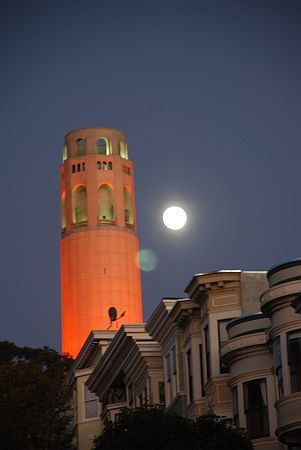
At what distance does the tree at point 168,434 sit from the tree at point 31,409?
2480cm

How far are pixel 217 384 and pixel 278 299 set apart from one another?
731cm

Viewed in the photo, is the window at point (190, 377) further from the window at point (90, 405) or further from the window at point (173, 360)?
the window at point (90, 405)

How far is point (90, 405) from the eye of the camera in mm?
95875

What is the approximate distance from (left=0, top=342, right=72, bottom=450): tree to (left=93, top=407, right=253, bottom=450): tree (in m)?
24.8

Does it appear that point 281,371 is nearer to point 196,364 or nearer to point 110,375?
point 196,364

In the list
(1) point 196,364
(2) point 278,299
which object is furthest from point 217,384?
(2) point 278,299

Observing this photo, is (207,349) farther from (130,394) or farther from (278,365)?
(130,394)

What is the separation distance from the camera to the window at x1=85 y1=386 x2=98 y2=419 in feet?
313

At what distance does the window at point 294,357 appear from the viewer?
50469mm

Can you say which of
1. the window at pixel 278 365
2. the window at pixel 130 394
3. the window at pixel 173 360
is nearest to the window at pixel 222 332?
the window at pixel 278 365

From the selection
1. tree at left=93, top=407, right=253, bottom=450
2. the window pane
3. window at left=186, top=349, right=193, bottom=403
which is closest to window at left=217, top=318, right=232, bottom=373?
window at left=186, top=349, right=193, bottom=403

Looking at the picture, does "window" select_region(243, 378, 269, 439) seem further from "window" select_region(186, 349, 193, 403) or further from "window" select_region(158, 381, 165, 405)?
"window" select_region(158, 381, 165, 405)

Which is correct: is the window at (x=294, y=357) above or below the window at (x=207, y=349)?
below

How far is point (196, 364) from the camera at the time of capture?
199 feet
